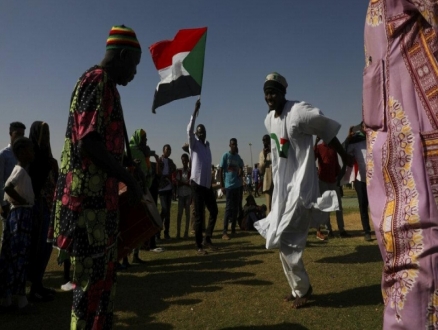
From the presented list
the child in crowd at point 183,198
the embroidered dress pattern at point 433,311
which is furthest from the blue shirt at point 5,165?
the embroidered dress pattern at point 433,311

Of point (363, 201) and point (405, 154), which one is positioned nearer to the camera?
point (405, 154)

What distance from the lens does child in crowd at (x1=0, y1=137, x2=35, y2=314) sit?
168 inches

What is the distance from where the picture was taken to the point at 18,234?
4.39 metres

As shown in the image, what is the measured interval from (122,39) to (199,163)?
497cm

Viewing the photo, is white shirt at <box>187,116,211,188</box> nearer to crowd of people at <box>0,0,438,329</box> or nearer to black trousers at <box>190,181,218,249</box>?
black trousers at <box>190,181,218,249</box>

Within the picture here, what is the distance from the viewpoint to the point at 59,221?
7.94 feet

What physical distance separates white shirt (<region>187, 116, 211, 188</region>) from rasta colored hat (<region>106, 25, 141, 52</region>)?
4.52m

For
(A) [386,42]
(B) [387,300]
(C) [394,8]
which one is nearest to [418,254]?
(B) [387,300]

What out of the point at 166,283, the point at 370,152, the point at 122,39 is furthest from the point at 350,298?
the point at 122,39

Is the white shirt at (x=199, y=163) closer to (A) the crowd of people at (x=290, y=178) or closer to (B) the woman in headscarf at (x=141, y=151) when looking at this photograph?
(B) the woman in headscarf at (x=141, y=151)

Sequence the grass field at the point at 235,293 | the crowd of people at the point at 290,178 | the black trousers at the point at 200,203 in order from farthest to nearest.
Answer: the black trousers at the point at 200,203
the grass field at the point at 235,293
the crowd of people at the point at 290,178

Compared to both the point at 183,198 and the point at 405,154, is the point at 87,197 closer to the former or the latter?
the point at 405,154

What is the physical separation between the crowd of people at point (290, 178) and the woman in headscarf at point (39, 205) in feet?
0.04

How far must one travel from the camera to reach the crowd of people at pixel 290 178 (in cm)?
→ 160
